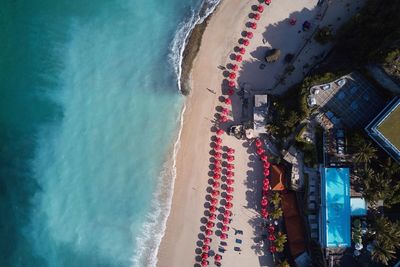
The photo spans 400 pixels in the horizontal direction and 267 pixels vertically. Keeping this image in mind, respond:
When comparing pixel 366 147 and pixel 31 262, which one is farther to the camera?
pixel 31 262

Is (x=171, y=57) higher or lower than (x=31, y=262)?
higher

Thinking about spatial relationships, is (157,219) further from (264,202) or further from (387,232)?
(387,232)

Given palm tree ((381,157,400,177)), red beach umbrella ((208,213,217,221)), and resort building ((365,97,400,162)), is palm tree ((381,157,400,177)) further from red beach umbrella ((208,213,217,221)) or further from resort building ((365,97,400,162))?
red beach umbrella ((208,213,217,221))

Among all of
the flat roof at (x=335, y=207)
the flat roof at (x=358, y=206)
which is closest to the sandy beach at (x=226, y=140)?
the flat roof at (x=335, y=207)

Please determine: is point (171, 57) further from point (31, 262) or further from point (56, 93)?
point (31, 262)

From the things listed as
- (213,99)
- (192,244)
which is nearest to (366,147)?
(213,99)
